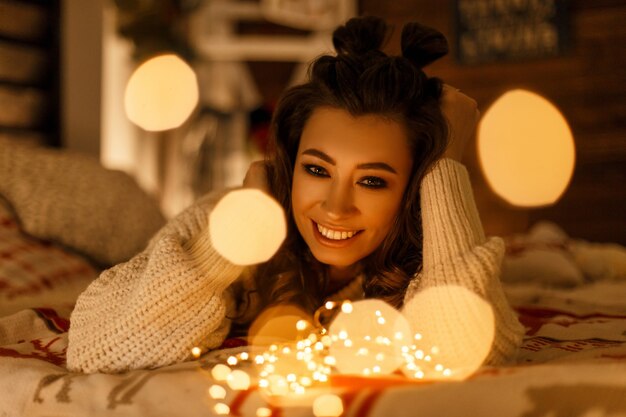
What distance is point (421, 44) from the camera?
133 cm

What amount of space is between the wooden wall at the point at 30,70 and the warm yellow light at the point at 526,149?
2137mm

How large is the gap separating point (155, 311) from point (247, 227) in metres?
0.25

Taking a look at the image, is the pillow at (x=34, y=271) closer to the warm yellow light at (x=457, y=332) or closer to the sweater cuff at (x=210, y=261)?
the sweater cuff at (x=210, y=261)

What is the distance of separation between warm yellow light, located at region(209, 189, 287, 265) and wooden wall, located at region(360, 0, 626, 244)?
204 centimetres

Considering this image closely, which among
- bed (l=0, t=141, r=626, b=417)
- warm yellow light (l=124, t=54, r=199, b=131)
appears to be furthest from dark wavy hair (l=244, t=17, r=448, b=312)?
warm yellow light (l=124, t=54, r=199, b=131)

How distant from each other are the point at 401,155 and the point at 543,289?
1.07 meters

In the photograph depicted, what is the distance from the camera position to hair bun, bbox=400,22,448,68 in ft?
4.38

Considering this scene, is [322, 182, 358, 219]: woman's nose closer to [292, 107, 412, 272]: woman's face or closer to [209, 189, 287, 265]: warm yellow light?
[292, 107, 412, 272]: woman's face

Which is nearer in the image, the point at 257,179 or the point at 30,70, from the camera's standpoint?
the point at 257,179

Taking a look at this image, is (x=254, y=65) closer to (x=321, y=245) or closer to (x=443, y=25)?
(x=443, y=25)

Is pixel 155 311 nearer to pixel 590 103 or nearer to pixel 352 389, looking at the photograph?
pixel 352 389

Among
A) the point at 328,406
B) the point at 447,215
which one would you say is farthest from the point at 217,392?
the point at 447,215

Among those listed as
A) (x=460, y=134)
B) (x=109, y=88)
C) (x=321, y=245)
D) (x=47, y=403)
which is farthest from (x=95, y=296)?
(x=109, y=88)

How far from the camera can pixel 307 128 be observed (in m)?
1.32
